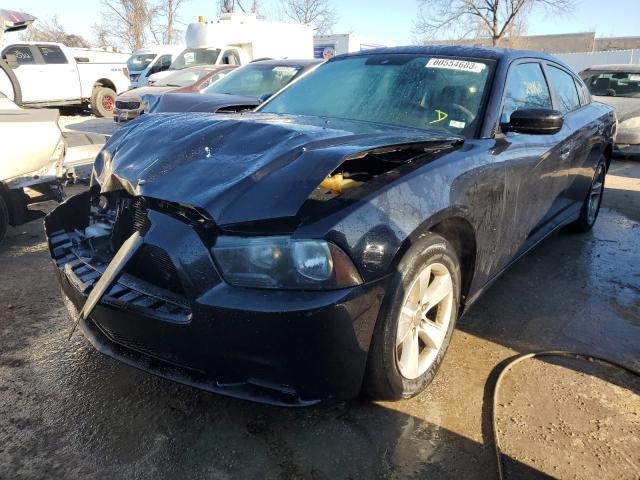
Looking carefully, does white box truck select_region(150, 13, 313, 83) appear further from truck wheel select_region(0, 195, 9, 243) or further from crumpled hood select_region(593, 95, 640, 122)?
truck wheel select_region(0, 195, 9, 243)

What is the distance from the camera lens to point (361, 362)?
1.93m

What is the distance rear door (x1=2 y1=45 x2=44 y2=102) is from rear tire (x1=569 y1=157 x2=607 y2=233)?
1363cm

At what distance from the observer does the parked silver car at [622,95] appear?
863cm

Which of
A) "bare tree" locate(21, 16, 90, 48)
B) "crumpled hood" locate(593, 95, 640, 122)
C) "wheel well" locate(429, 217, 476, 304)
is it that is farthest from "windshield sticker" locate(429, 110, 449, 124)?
"bare tree" locate(21, 16, 90, 48)

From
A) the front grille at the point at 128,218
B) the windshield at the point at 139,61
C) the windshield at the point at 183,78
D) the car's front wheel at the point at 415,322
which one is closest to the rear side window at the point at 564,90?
the car's front wheel at the point at 415,322

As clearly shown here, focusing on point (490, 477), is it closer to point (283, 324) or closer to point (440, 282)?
point (440, 282)

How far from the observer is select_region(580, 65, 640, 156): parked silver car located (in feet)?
28.3

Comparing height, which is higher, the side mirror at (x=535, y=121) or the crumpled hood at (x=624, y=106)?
the side mirror at (x=535, y=121)

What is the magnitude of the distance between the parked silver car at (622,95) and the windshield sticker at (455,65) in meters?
7.00

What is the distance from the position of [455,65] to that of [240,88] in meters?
5.30

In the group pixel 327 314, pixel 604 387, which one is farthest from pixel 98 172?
pixel 604 387

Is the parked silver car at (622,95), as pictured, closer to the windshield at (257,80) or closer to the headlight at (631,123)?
the headlight at (631,123)

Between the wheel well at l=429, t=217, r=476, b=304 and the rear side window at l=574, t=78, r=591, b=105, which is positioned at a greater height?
the rear side window at l=574, t=78, r=591, b=105

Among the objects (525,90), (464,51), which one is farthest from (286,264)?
(525,90)
